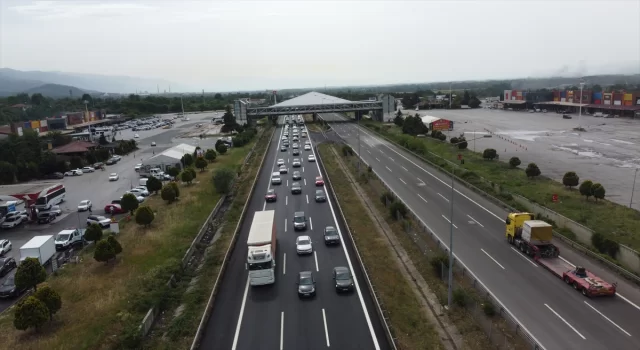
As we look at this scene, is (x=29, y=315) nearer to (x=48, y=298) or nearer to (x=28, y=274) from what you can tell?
(x=48, y=298)

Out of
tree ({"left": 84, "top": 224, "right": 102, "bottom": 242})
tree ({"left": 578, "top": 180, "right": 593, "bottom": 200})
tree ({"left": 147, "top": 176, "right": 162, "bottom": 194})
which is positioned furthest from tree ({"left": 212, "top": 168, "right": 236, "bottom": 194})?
tree ({"left": 578, "top": 180, "right": 593, "bottom": 200})

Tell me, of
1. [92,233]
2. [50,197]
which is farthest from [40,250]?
[50,197]

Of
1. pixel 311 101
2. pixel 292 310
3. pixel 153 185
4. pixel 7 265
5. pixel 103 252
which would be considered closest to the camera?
pixel 292 310

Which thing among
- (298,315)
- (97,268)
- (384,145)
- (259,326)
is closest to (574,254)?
(298,315)

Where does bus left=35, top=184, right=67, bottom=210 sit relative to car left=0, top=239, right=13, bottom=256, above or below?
above

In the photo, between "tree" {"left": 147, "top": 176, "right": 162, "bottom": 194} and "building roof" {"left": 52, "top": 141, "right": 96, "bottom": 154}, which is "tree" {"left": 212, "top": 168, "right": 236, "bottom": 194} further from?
"building roof" {"left": 52, "top": 141, "right": 96, "bottom": 154}

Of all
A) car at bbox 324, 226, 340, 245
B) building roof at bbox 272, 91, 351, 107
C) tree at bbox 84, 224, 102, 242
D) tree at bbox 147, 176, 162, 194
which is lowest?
car at bbox 324, 226, 340, 245
